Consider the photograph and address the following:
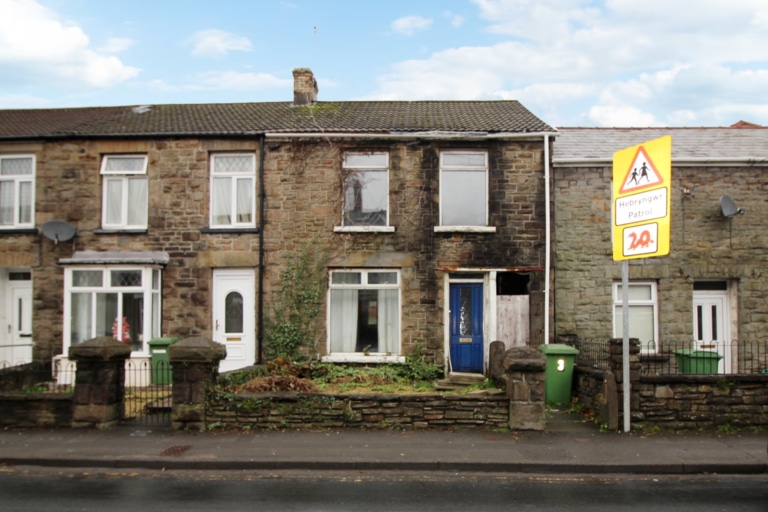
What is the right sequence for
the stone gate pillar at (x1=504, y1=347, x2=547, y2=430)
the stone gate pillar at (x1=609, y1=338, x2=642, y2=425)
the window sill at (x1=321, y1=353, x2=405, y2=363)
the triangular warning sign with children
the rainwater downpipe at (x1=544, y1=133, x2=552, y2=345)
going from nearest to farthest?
the triangular warning sign with children
the stone gate pillar at (x1=504, y1=347, x2=547, y2=430)
the stone gate pillar at (x1=609, y1=338, x2=642, y2=425)
the rainwater downpipe at (x1=544, y1=133, x2=552, y2=345)
the window sill at (x1=321, y1=353, x2=405, y2=363)

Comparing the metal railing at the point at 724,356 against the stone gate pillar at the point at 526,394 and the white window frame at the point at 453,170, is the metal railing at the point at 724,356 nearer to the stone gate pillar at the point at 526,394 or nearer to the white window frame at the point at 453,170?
the white window frame at the point at 453,170

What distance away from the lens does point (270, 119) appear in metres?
16.6

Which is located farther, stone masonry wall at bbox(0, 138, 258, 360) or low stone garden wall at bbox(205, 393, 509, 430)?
stone masonry wall at bbox(0, 138, 258, 360)

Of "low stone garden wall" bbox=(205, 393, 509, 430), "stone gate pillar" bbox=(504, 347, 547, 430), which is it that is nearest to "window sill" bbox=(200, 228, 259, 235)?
"low stone garden wall" bbox=(205, 393, 509, 430)

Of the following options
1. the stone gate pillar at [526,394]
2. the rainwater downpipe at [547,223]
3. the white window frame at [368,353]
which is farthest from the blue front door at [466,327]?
the stone gate pillar at [526,394]

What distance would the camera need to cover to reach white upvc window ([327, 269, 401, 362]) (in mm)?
15547

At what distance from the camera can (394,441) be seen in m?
9.67

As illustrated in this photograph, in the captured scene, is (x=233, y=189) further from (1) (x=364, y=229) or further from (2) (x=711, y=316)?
(2) (x=711, y=316)

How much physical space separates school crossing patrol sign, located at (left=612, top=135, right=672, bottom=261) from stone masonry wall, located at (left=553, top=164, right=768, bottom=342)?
185 inches

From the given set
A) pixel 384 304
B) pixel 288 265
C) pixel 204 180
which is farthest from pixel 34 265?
pixel 384 304

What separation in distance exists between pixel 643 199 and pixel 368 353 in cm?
750

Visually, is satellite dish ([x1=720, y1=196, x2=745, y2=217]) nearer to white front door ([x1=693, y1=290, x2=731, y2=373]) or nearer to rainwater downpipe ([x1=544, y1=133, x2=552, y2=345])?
white front door ([x1=693, y1=290, x2=731, y2=373])

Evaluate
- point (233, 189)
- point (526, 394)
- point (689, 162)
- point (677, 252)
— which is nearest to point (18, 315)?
point (233, 189)

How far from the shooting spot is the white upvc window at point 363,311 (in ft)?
51.0
